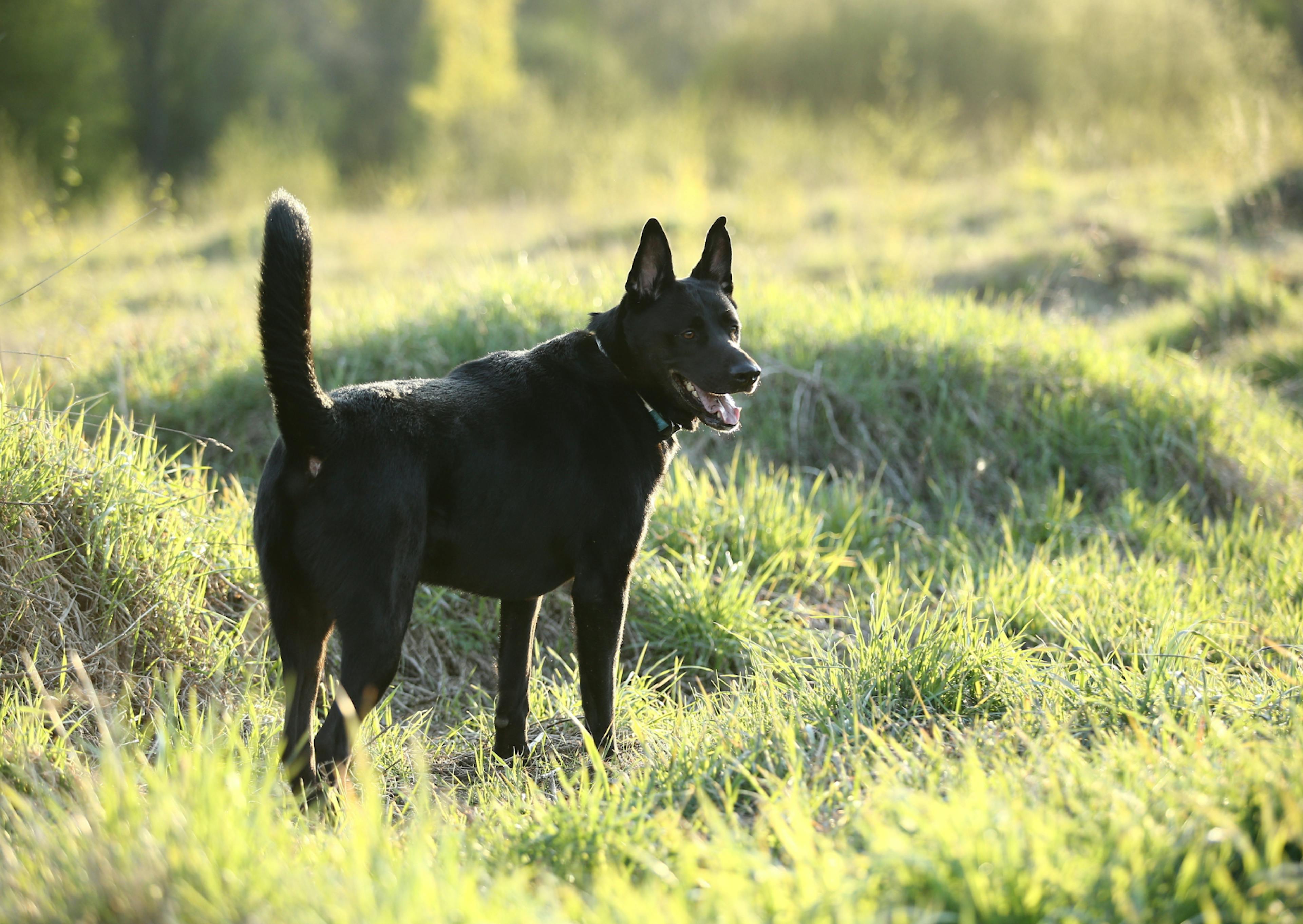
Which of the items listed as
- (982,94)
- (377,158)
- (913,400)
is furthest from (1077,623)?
(377,158)

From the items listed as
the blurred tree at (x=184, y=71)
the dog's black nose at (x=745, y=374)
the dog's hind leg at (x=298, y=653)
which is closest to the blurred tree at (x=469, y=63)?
the blurred tree at (x=184, y=71)

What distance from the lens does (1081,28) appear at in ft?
63.8

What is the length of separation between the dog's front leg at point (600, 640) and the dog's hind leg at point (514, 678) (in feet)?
0.72

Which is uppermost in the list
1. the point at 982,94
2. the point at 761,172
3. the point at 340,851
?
the point at 982,94

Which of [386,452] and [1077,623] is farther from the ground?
[386,452]

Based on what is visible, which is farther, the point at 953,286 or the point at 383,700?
the point at 953,286

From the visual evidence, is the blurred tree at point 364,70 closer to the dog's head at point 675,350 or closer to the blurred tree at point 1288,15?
the blurred tree at point 1288,15

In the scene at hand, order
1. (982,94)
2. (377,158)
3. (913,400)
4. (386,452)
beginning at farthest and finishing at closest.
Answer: (377,158) < (982,94) < (913,400) < (386,452)

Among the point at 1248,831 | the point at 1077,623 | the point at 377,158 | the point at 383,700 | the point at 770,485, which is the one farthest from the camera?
the point at 377,158

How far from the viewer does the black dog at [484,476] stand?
2.28m

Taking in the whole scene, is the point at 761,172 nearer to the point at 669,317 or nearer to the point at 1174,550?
the point at 1174,550

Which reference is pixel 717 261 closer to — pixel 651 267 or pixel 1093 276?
pixel 651 267

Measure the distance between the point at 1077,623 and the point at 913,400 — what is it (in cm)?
217

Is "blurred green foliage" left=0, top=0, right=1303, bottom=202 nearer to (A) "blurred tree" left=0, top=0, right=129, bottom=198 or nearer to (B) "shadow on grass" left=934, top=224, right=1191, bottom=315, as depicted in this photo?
(A) "blurred tree" left=0, top=0, right=129, bottom=198
